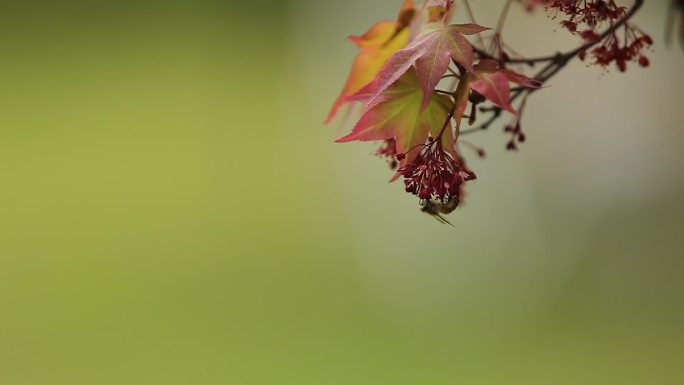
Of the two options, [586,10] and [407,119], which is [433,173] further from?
[586,10]

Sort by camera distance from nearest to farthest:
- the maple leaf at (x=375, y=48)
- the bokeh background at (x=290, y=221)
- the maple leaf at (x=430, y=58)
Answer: the maple leaf at (x=430, y=58)
the maple leaf at (x=375, y=48)
the bokeh background at (x=290, y=221)

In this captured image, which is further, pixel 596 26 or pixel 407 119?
pixel 596 26

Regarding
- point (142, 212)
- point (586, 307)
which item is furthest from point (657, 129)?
point (142, 212)

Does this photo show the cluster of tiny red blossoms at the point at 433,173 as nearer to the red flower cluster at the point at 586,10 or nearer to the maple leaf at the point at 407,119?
the maple leaf at the point at 407,119

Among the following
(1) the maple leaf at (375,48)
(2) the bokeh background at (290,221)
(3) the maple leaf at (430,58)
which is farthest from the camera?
(2) the bokeh background at (290,221)

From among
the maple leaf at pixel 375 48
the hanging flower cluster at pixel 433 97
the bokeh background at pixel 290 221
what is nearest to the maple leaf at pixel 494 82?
the hanging flower cluster at pixel 433 97

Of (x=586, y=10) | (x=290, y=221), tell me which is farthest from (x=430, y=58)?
(x=290, y=221)

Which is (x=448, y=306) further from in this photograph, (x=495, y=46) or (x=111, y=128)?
(x=495, y=46)
